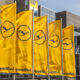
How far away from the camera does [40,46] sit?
73.9ft

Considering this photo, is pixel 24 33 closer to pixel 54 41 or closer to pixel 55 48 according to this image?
pixel 54 41

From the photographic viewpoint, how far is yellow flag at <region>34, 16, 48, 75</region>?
22141mm

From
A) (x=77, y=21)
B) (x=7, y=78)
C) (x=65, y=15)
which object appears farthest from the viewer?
(x=77, y=21)

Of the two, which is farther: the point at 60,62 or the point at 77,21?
the point at 77,21

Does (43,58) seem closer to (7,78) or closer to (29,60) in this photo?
(29,60)

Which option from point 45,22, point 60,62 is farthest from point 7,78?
point 45,22

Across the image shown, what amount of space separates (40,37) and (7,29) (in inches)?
186

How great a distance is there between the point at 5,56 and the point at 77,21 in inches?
4103

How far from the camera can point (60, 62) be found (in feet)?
84.4

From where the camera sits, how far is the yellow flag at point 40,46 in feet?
72.6

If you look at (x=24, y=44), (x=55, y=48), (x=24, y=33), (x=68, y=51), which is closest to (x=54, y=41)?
(x=55, y=48)

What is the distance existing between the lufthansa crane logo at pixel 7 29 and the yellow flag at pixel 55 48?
24.1 feet

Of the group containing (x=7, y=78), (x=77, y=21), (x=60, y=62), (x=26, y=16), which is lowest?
(x=7, y=78)

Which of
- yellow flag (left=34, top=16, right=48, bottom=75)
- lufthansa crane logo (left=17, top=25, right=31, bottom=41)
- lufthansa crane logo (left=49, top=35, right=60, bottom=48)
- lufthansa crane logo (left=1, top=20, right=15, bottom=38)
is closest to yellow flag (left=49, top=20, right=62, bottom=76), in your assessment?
lufthansa crane logo (left=49, top=35, right=60, bottom=48)
